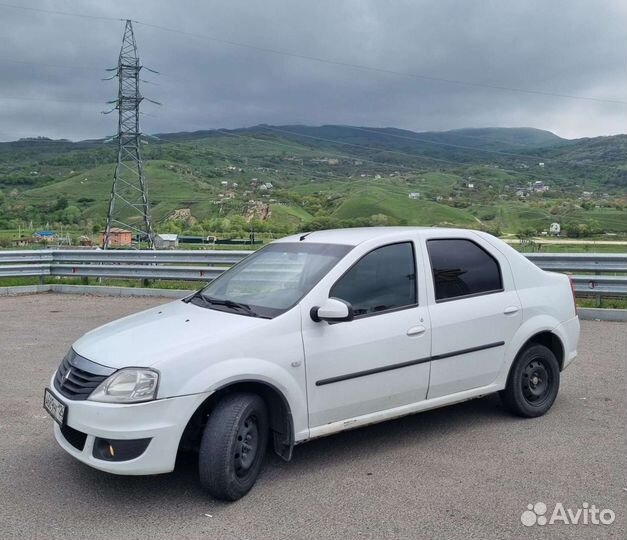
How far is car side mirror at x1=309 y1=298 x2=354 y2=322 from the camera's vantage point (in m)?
3.96

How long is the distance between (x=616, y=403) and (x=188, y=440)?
13.3 ft

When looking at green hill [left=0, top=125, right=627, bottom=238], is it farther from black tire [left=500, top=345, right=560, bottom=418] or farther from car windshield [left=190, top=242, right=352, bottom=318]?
car windshield [left=190, top=242, right=352, bottom=318]

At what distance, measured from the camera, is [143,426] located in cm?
344

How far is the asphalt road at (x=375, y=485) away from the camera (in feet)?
11.0

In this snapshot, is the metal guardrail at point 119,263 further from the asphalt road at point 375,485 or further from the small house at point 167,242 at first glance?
the asphalt road at point 375,485

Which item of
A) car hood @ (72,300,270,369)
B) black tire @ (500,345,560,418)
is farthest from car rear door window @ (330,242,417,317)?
black tire @ (500,345,560,418)

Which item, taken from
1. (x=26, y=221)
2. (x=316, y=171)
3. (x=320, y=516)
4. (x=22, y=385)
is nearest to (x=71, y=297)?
(x=22, y=385)

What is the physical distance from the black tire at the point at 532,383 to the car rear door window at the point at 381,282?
4.25 ft

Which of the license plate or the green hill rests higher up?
the green hill

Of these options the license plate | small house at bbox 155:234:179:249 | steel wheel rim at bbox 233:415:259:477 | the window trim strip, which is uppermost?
small house at bbox 155:234:179:249

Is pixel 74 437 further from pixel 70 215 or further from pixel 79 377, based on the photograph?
pixel 70 215

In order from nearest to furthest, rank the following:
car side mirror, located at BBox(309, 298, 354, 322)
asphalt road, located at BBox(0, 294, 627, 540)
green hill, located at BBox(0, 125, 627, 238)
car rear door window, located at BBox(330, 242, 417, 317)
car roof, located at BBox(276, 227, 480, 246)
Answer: asphalt road, located at BBox(0, 294, 627, 540) < car side mirror, located at BBox(309, 298, 354, 322) < car rear door window, located at BBox(330, 242, 417, 317) < car roof, located at BBox(276, 227, 480, 246) < green hill, located at BBox(0, 125, 627, 238)

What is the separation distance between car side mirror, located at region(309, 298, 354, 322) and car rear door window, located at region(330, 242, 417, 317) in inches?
9.7

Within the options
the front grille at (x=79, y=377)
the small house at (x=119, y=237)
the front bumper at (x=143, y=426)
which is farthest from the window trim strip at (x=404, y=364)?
the small house at (x=119, y=237)
